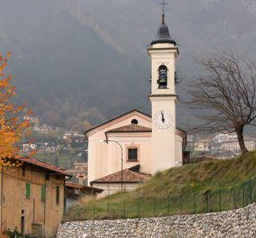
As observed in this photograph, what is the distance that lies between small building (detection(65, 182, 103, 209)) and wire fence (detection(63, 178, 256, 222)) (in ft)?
59.7

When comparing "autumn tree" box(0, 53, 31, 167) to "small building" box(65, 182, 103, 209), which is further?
"small building" box(65, 182, 103, 209)

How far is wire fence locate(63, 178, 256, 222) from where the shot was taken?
36.7 m

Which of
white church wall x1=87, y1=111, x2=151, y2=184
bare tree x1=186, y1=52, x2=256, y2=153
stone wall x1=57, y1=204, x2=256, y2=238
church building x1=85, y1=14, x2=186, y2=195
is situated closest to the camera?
stone wall x1=57, y1=204, x2=256, y2=238

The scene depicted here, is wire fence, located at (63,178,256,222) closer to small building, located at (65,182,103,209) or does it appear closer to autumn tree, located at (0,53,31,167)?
autumn tree, located at (0,53,31,167)

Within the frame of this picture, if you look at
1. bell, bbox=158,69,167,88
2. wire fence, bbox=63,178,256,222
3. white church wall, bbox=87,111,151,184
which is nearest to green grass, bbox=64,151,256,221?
wire fence, bbox=63,178,256,222

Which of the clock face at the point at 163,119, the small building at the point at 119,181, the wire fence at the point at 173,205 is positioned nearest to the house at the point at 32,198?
the wire fence at the point at 173,205

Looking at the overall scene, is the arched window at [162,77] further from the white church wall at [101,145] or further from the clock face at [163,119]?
the white church wall at [101,145]

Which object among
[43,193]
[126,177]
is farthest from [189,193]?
[126,177]

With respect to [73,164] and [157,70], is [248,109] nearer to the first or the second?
[157,70]

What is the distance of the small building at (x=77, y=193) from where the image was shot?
7244cm

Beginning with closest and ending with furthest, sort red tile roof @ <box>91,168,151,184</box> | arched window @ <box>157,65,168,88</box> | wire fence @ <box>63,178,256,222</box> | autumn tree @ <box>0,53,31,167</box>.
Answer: autumn tree @ <box>0,53,31,167</box> < wire fence @ <box>63,178,256,222</box> < red tile roof @ <box>91,168,151,184</box> < arched window @ <box>157,65,168,88</box>

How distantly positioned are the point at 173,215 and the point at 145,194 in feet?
32.4

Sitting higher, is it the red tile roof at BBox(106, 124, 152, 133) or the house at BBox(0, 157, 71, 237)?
the red tile roof at BBox(106, 124, 152, 133)

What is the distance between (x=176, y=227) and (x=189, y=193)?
19.2 feet
